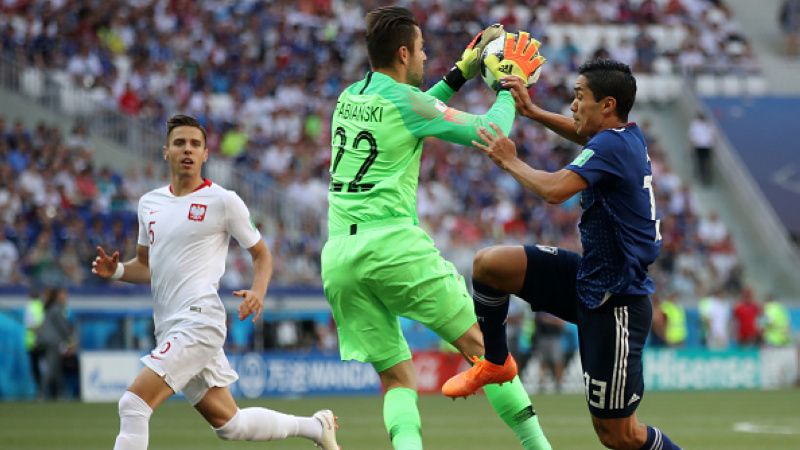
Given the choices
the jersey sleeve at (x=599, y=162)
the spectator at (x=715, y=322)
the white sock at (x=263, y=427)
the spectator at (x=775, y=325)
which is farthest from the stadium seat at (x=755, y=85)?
the jersey sleeve at (x=599, y=162)

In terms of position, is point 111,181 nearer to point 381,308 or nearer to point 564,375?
point 564,375

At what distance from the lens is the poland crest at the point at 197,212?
8.77 meters

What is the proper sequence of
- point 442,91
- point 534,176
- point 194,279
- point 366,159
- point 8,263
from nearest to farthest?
1. point 534,176
2. point 366,159
3. point 442,91
4. point 194,279
5. point 8,263

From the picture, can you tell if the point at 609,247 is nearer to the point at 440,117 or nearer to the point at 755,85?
the point at 440,117

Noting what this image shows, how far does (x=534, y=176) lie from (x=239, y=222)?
2.28 m

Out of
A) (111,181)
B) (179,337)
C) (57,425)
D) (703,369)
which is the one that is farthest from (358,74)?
(179,337)

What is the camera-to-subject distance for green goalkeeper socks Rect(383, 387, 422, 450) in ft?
25.3

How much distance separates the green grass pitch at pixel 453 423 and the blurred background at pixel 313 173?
1845mm

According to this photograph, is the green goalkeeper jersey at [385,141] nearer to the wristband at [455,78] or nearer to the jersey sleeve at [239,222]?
the wristband at [455,78]

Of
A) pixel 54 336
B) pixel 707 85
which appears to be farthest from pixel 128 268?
pixel 707 85

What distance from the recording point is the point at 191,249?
8.73m

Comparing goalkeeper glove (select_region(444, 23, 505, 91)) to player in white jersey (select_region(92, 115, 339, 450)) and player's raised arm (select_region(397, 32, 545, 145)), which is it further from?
player in white jersey (select_region(92, 115, 339, 450))

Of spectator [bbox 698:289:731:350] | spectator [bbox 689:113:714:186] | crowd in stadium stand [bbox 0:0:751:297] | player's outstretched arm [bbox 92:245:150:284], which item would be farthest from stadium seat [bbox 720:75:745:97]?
player's outstretched arm [bbox 92:245:150:284]

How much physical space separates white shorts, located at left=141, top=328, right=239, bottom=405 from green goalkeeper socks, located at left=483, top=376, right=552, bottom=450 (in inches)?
65.1
